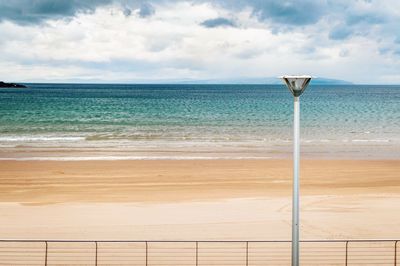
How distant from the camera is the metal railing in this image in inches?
632

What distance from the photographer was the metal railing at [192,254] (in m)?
16.1

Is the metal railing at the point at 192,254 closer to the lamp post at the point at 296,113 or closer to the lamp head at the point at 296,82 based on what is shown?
the lamp post at the point at 296,113

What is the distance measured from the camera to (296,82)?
31.2ft

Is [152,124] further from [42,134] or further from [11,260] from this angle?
[11,260]

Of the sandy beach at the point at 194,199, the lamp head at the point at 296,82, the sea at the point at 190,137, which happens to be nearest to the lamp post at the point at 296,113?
the lamp head at the point at 296,82

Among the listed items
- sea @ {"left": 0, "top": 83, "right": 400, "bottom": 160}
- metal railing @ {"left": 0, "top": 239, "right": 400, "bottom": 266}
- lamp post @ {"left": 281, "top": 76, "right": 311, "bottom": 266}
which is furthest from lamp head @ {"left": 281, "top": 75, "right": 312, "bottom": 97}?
sea @ {"left": 0, "top": 83, "right": 400, "bottom": 160}

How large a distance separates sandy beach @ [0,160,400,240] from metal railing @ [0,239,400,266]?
3.82ft

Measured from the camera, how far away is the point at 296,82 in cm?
950

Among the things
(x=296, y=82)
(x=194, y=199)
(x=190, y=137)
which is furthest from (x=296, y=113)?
(x=190, y=137)

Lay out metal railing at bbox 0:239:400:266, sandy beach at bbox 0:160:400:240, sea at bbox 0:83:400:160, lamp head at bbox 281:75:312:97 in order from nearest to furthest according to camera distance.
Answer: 1. lamp head at bbox 281:75:312:97
2. metal railing at bbox 0:239:400:266
3. sandy beach at bbox 0:160:400:240
4. sea at bbox 0:83:400:160

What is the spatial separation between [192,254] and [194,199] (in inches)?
329

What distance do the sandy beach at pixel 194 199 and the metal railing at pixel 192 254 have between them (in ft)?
3.82

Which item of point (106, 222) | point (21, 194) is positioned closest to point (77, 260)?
point (106, 222)

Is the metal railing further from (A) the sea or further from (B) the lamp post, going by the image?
(A) the sea
